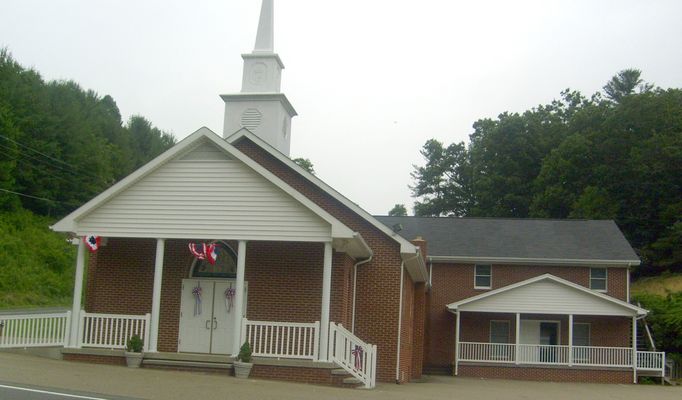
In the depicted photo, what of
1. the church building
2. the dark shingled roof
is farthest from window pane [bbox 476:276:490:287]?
the church building

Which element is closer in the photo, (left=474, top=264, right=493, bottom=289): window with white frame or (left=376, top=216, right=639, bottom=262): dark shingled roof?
(left=376, top=216, right=639, bottom=262): dark shingled roof

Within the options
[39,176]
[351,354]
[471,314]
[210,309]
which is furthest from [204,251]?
[39,176]

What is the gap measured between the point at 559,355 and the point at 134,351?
2102 centimetres

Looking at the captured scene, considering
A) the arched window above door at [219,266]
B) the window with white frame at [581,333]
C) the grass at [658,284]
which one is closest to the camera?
the arched window above door at [219,266]

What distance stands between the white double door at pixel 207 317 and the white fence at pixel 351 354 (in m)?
3.16

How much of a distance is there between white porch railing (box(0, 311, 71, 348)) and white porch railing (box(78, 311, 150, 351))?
2.00 feet

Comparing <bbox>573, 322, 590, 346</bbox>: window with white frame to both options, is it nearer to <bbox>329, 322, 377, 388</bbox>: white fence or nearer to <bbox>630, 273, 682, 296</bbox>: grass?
<bbox>630, 273, 682, 296</bbox>: grass

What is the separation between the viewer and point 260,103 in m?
26.0

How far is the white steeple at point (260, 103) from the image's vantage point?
25.9 m

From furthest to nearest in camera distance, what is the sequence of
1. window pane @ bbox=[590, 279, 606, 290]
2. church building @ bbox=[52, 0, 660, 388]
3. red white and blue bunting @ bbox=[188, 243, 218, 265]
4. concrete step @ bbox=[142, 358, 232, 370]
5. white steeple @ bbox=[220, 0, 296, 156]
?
window pane @ bbox=[590, 279, 606, 290], white steeple @ bbox=[220, 0, 296, 156], red white and blue bunting @ bbox=[188, 243, 218, 265], church building @ bbox=[52, 0, 660, 388], concrete step @ bbox=[142, 358, 232, 370]

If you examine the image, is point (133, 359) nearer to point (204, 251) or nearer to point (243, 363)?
point (243, 363)

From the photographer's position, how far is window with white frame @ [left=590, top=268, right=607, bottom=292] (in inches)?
1486

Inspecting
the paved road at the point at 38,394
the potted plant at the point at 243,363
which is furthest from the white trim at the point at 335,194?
the paved road at the point at 38,394

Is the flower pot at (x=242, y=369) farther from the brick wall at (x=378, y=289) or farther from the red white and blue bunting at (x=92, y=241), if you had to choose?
the brick wall at (x=378, y=289)
